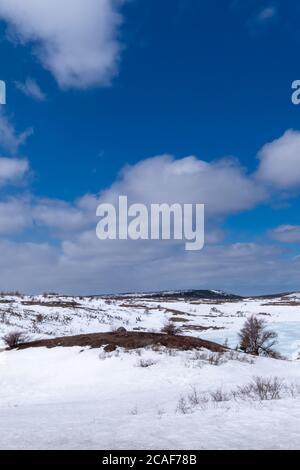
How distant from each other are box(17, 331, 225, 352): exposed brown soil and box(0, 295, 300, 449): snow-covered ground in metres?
0.88

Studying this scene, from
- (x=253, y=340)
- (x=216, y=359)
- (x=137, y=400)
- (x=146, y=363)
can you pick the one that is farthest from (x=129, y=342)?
(x=253, y=340)

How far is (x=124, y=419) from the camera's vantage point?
8.44 metres

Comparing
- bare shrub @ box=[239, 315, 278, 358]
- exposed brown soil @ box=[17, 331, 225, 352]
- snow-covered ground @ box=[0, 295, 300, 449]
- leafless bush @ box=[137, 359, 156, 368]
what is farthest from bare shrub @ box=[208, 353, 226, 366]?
bare shrub @ box=[239, 315, 278, 358]

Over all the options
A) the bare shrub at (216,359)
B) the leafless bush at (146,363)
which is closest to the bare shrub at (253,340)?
the bare shrub at (216,359)

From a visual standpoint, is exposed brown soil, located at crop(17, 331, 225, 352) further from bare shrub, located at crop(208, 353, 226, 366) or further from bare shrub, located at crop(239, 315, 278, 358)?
bare shrub, located at crop(239, 315, 278, 358)

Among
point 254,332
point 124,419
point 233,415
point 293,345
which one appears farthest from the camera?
point 293,345

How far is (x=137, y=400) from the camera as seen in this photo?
1348 cm

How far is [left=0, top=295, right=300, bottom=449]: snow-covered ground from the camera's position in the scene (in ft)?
21.1

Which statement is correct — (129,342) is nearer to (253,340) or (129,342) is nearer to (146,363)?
(146,363)

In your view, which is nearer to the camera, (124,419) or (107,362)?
(124,419)

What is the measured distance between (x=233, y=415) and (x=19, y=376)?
47.9 feet

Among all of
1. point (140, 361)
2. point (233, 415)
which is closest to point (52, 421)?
point (233, 415)
